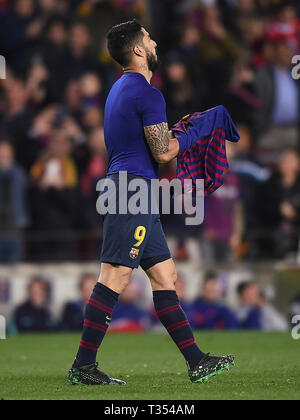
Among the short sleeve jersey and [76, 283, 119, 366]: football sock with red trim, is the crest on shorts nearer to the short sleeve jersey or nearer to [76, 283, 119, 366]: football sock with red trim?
[76, 283, 119, 366]: football sock with red trim

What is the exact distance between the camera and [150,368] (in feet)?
27.4

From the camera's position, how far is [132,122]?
7.05 m

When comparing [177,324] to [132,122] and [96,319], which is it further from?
[132,122]

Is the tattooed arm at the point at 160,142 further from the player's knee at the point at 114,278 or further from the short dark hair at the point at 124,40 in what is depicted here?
the player's knee at the point at 114,278

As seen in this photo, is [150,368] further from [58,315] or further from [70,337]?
[58,315]

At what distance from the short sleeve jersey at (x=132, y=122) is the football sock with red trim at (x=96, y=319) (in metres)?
0.82

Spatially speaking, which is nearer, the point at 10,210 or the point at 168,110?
the point at 10,210

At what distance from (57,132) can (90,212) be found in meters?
1.26

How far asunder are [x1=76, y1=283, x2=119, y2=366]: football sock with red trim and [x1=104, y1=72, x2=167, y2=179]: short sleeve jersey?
82cm

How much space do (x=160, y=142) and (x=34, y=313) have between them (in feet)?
21.9

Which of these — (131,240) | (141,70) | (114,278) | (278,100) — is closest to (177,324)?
(114,278)

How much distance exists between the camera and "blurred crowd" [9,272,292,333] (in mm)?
12969

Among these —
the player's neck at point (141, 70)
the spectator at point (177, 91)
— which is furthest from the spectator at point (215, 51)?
the player's neck at point (141, 70)
